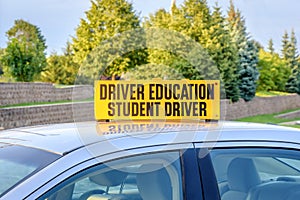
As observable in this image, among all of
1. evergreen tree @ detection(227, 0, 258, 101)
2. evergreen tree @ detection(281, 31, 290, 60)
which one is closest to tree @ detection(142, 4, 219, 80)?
evergreen tree @ detection(227, 0, 258, 101)

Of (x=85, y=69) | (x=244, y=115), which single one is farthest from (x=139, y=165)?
(x=244, y=115)

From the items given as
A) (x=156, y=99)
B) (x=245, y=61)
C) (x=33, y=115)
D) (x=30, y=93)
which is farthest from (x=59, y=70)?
(x=156, y=99)

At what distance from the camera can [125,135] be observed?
175 centimetres

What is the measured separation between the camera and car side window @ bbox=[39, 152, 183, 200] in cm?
158

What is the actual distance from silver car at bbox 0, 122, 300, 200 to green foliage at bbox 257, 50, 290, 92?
3462cm

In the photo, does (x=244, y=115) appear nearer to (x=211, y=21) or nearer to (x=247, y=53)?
(x=247, y=53)

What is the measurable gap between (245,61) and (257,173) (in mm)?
26589

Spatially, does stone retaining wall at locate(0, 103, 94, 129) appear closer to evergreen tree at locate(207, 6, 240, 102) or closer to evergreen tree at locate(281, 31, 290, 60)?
evergreen tree at locate(207, 6, 240, 102)

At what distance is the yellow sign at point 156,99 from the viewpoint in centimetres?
200

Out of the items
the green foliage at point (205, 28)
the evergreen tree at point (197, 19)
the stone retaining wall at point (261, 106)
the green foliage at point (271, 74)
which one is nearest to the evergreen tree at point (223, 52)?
the green foliage at point (205, 28)

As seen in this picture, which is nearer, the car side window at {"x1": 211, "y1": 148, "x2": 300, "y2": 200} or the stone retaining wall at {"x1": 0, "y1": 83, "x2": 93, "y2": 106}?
the car side window at {"x1": 211, "y1": 148, "x2": 300, "y2": 200}

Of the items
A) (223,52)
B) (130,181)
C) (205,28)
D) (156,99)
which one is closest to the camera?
(130,181)

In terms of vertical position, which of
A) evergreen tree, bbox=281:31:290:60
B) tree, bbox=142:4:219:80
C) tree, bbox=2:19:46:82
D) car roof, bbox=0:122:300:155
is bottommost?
car roof, bbox=0:122:300:155

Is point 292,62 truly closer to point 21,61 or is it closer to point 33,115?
point 21,61
